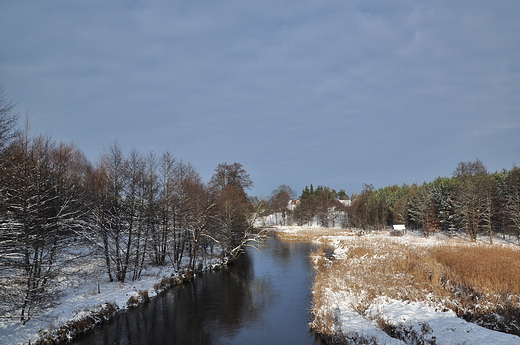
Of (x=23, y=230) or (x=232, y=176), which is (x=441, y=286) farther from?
(x=232, y=176)

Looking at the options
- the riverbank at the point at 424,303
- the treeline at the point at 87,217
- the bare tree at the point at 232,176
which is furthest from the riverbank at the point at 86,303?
the bare tree at the point at 232,176

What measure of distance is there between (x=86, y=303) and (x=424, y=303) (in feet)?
54.9

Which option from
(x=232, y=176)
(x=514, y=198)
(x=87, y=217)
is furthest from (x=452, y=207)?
(x=87, y=217)

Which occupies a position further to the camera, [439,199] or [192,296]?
[439,199]

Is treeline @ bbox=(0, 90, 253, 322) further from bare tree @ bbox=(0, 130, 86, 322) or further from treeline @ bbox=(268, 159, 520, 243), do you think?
treeline @ bbox=(268, 159, 520, 243)

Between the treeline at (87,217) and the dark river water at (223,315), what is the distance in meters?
3.69

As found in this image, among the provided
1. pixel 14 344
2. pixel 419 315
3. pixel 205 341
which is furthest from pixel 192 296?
pixel 419 315

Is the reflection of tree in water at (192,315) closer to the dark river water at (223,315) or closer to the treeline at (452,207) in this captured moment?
the dark river water at (223,315)

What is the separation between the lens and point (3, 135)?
10961mm

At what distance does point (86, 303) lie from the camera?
15836mm

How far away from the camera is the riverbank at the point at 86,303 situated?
11.9 meters

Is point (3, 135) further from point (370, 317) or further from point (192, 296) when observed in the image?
point (370, 317)

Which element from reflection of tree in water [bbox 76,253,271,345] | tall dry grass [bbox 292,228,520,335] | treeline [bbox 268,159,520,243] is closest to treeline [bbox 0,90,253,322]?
reflection of tree in water [bbox 76,253,271,345]

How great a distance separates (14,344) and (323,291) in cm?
1423
